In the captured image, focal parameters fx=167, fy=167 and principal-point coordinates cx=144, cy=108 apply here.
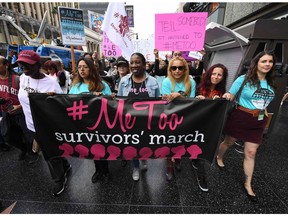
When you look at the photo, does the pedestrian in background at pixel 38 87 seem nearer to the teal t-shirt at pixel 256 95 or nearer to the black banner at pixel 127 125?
the black banner at pixel 127 125

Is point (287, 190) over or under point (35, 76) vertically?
under

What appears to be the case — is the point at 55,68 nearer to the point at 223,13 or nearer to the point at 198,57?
the point at 198,57

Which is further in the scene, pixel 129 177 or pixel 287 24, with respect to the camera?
pixel 287 24

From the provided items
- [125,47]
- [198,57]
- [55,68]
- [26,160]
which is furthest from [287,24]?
[26,160]

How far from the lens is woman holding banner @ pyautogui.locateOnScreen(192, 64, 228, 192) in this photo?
2252mm

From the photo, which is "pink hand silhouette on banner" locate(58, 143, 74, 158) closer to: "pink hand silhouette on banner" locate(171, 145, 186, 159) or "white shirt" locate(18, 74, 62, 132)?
"white shirt" locate(18, 74, 62, 132)

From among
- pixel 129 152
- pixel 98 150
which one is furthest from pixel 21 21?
pixel 129 152

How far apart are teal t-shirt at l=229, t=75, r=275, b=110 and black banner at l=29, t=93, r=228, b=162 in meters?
0.42

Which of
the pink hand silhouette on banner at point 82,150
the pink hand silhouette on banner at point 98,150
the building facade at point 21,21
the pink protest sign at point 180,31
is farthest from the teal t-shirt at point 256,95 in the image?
the building facade at point 21,21

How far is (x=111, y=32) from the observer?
131 inches

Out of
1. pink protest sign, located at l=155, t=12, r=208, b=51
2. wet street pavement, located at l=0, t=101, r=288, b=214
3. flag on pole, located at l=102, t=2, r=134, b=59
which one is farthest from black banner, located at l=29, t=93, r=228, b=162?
flag on pole, located at l=102, t=2, r=134, b=59

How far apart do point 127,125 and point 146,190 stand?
42.2 inches

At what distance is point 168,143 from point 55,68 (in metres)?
3.34

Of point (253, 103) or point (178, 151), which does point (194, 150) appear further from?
point (253, 103)
